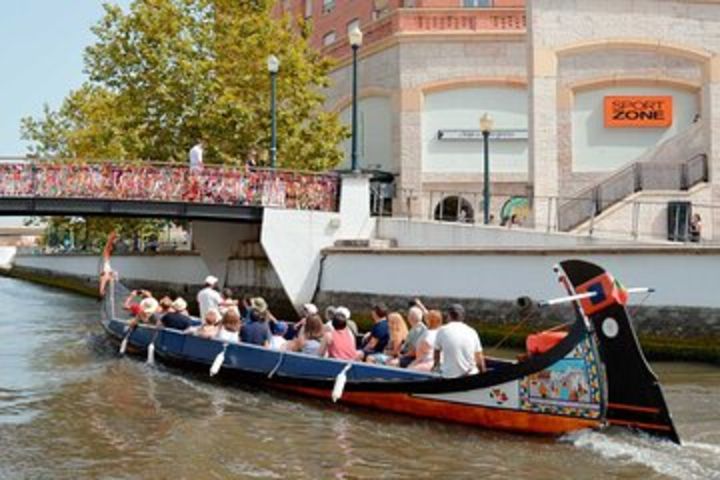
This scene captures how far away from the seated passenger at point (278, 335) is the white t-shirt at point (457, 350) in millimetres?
4244

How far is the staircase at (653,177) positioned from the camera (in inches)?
1085

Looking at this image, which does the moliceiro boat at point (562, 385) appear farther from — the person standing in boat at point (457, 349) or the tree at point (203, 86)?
the tree at point (203, 86)

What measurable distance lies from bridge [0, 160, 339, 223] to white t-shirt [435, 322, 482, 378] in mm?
13784

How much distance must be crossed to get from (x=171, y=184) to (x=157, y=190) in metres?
0.42

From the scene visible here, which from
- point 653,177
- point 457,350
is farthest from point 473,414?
point 653,177

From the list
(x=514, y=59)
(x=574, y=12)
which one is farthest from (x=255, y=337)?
(x=514, y=59)

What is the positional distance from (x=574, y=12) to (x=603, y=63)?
2547 millimetres

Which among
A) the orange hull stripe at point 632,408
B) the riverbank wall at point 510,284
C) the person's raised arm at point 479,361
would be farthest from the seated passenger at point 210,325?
the orange hull stripe at point 632,408

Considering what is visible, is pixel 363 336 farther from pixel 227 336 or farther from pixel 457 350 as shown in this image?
pixel 457 350

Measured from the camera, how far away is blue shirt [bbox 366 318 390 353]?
14211mm

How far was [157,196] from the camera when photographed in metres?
24.3

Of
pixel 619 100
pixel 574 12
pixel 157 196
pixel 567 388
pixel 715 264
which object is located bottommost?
pixel 567 388

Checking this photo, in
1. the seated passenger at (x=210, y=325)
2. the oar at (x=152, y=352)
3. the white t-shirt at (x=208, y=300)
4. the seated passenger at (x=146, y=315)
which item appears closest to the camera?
the seated passenger at (x=210, y=325)

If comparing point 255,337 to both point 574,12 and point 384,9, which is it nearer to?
point 574,12
